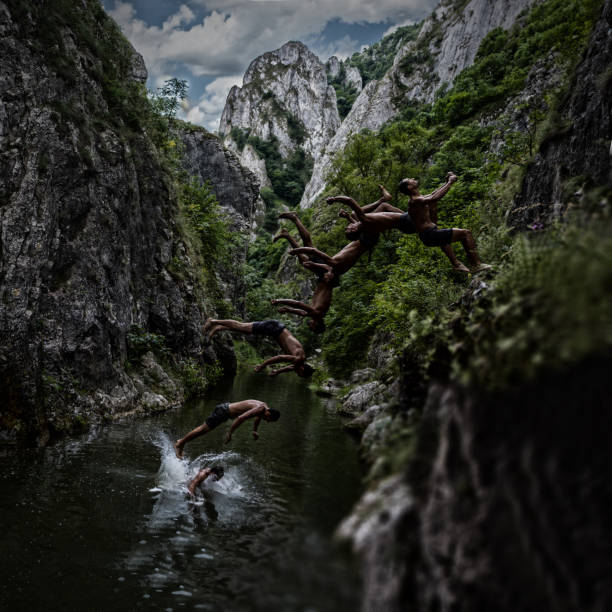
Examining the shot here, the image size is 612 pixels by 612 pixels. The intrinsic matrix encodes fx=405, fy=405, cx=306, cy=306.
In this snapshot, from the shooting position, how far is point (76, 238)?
38.6 feet

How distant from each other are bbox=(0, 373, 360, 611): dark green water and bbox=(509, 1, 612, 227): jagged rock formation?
18.6 ft

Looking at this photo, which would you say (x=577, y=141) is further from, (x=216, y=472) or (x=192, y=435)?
(x=192, y=435)

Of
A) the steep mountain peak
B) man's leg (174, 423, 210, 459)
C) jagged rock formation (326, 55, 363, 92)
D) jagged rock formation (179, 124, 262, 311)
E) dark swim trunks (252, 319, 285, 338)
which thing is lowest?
man's leg (174, 423, 210, 459)

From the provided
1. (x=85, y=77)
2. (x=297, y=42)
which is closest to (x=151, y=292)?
(x=85, y=77)

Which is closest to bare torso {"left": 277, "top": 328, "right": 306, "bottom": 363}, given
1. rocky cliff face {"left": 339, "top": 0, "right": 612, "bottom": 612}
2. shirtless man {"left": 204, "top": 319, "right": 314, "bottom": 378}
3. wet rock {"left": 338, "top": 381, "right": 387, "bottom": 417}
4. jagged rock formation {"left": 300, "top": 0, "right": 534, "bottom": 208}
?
shirtless man {"left": 204, "top": 319, "right": 314, "bottom": 378}

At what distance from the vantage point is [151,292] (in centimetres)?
1630

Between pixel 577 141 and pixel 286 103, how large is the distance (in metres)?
126

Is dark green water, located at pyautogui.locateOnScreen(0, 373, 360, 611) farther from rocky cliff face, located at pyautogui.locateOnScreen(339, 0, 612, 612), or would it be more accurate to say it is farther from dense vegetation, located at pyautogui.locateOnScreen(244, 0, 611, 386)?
dense vegetation, located at pyautogui.locateOnScreen(244, 0, 611, 386)

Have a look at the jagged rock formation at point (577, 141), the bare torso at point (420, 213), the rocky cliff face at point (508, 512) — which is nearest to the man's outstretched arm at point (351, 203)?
the bare torso at point (420, 213)

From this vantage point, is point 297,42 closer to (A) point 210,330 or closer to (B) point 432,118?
(B) point 432,118

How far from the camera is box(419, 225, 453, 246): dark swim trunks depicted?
7176 millimetres

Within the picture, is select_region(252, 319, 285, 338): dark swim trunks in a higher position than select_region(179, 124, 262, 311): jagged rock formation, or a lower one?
lower

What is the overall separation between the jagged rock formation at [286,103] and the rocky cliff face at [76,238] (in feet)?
330

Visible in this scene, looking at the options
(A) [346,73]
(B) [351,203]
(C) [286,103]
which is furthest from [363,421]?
(A) [346,73]
